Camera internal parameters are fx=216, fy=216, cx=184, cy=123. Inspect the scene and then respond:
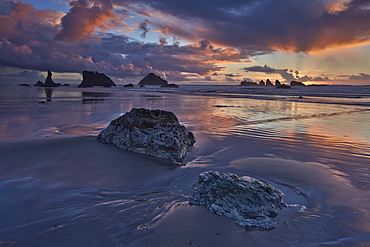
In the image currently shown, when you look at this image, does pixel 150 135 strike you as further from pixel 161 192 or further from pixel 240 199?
pixel 240 199

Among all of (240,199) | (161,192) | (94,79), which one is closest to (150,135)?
(161,192)

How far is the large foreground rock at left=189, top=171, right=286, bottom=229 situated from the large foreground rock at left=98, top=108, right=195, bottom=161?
6.10 feet

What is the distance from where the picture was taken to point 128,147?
Result: 5.52 metres

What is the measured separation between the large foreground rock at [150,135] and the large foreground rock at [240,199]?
6.10 ft

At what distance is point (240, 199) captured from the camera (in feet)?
9.61

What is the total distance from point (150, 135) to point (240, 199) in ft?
10.2

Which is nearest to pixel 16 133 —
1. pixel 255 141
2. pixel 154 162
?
pixel 154 162

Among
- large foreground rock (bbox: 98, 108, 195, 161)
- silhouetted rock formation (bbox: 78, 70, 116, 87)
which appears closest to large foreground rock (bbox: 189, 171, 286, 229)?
large foreground rock (bbox: 98, 108, 195, 161)

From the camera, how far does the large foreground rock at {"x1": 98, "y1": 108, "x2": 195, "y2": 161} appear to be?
16.9 feet

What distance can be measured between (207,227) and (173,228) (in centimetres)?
40

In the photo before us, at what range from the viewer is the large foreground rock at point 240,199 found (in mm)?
2692

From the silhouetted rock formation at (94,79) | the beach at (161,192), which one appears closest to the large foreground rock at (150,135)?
the beach at (161,192)

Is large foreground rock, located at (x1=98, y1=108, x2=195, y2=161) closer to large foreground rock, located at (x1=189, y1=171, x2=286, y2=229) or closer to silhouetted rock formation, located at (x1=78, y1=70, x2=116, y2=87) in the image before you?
large foreground rock, located at (x1=189, y1=171, x2=286, y2=229)

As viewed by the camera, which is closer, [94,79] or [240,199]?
[240,199]
